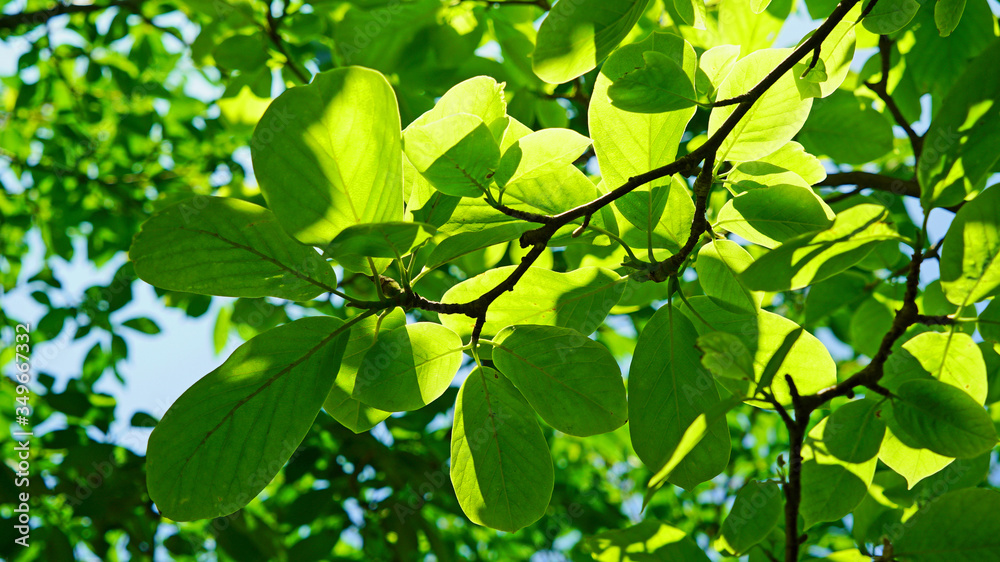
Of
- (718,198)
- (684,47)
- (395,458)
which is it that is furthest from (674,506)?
(684,47)

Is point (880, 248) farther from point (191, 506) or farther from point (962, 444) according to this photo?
point (191, 506)

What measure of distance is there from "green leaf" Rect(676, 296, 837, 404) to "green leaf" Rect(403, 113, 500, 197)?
1.06ft

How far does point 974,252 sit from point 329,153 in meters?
0.61

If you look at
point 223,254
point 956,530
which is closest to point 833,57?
point 956,530

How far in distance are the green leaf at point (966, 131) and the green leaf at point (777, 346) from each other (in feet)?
0.76

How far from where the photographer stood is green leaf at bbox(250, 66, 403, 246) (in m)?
0.58

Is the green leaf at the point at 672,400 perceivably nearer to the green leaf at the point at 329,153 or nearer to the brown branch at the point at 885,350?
the brown branch at the point at 885,350

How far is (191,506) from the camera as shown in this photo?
662 mm

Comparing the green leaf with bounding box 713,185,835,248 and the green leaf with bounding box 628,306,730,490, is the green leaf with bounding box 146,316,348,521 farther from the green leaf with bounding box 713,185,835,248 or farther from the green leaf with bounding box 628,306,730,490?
the green leaf with bounding box 713,185,835,248

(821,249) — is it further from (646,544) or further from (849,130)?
(849,130)

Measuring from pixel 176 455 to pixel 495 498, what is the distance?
34 centimetres

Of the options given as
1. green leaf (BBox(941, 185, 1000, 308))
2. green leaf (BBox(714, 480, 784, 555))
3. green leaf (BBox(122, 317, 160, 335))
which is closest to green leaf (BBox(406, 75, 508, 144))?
green leaf (BBox(941, 185, 1000, 308))

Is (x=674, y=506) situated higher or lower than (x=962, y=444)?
lower

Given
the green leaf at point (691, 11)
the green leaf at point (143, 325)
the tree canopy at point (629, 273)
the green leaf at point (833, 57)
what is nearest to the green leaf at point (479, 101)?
the tree canopy at point (629, 273)
